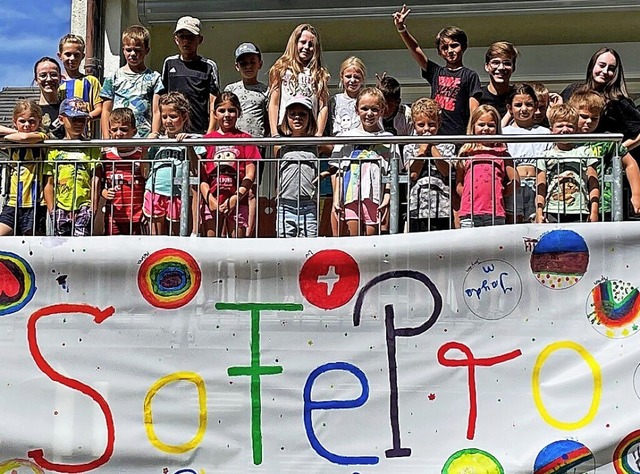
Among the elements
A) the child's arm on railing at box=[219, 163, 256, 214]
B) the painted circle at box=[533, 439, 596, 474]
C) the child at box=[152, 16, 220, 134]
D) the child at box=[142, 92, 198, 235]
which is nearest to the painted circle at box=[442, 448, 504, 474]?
the painted circle at box=[533, 439, 596, 474]

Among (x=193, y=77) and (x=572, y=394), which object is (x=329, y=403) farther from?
(x=193, y=77)

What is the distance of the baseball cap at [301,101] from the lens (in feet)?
20.3

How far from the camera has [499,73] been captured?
6.57 metres

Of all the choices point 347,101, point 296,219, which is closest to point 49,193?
point 296,219

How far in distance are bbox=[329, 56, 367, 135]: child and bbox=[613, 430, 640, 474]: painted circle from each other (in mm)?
2700

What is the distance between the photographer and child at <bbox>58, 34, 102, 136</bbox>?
6.95 metres

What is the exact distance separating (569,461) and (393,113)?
279cm

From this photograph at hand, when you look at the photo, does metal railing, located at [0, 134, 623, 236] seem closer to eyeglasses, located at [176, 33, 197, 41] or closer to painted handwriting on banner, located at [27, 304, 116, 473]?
painted handwriting on banner, located at [27, 304, 116, 473]

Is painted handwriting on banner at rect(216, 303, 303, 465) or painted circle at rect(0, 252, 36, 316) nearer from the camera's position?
painted handwriting on banner at rect(216, 303, 303, 465)

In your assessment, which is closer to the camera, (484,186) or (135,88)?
(484,186)

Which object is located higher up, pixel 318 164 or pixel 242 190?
pixel 318 164

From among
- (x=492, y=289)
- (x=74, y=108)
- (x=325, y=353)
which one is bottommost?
(x=325, y=353)

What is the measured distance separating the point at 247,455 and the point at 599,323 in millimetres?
2165

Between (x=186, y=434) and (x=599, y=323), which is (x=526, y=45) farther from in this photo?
(x=186, y=434)
